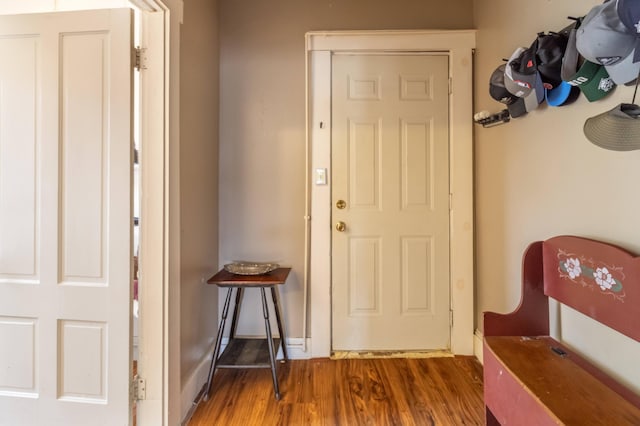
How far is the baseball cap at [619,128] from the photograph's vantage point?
0.85 metres

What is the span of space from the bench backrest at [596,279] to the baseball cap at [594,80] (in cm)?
51

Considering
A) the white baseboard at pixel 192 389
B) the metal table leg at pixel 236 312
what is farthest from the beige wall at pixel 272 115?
the white baseboard at pixel 192 389

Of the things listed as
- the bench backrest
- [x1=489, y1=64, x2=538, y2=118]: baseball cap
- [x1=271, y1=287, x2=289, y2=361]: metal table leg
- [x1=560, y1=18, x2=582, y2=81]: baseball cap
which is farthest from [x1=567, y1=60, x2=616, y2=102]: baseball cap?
[x1=271, y1=287, x2=289, y2=361]: metal table leg

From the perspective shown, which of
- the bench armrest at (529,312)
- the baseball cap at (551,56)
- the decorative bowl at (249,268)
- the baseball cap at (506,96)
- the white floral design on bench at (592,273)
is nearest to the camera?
the white floral design on bench at (592,273)

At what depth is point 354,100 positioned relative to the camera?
2041mm

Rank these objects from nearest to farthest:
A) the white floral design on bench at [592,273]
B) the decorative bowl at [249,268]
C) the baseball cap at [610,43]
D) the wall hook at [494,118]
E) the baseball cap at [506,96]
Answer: the baseball cap at [610,43]
the white floral design on bench at [592,273]
the baseball cap at [506,96]
the wall hook at [494,118]
the decorative bowl at [249,268]

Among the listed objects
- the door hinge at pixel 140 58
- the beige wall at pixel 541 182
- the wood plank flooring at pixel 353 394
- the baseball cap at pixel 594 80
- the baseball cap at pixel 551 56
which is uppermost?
the door hinge at pixel 140 58

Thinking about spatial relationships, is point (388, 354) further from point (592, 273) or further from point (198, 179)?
point (198, 179)

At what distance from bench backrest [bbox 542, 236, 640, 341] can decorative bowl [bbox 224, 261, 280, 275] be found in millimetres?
1404

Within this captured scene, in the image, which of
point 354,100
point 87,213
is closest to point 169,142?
point 87,213

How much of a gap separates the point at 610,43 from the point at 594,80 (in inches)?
8.0

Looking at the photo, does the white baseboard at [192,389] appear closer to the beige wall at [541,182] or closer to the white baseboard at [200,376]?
the white baseboard at [200,376]

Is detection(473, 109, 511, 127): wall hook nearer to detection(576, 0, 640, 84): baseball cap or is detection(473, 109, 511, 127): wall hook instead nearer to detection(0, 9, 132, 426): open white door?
detection(576, 0, 640, 84): baseball cap

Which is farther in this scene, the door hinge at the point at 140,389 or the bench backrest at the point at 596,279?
the door hinge at the point at 140,389
